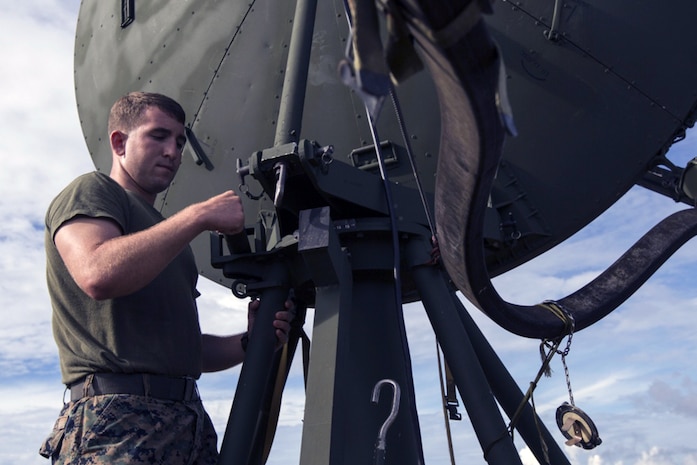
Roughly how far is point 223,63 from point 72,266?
2279 millimetres

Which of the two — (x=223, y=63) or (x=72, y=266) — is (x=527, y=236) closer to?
(x=223, y=63)

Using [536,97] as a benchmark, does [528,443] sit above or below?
below

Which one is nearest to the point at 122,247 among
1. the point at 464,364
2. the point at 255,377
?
the point at 255,377

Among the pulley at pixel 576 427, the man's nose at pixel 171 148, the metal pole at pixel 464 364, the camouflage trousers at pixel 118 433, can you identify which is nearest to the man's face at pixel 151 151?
the man's nose at pixel 171 148

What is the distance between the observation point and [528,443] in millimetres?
4305

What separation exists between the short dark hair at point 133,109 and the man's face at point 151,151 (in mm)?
25

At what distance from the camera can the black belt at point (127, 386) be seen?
2863 mm

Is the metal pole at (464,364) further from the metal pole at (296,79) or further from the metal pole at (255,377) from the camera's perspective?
the metal pole at (296,79)

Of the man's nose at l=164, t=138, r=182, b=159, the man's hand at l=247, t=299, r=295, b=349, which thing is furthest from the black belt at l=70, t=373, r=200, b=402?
the man's nose at l=164, t=138, r=182, b=159

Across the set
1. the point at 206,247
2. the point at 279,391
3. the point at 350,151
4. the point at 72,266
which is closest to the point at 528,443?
the point at 279,391

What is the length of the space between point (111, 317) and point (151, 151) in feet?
2.82

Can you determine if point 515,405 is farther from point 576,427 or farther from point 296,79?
point 296,79

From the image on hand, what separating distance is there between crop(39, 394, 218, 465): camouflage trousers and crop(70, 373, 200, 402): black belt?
26 millimetres

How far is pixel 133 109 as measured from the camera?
3.42 metres
